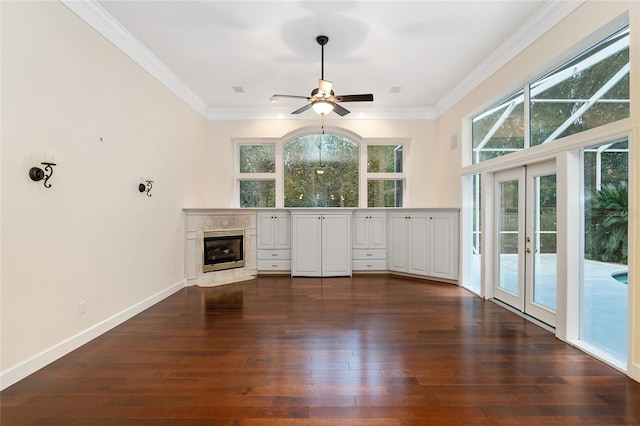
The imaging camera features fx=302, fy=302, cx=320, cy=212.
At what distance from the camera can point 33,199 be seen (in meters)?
2.33

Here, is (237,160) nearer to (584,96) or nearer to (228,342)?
(228,342)

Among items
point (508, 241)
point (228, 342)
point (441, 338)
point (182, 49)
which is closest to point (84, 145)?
point (182, 49)

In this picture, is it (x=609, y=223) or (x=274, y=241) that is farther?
(x=274, y=241)

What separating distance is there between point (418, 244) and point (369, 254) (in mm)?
924

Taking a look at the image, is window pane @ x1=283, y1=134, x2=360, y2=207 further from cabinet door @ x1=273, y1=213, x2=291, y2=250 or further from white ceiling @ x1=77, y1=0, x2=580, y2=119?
white ceiling @ x1=77, y1=0, x2=580, y2=119

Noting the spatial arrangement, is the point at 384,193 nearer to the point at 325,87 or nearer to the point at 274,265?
the point at 274,265

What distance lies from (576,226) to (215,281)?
16.1 feet

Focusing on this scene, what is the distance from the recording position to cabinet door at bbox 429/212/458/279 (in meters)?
5.05

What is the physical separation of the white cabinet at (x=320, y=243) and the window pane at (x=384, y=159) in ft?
4.40

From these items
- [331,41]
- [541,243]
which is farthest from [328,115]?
[541,243]

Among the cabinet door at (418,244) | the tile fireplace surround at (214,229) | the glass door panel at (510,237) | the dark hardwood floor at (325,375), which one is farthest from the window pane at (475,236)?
the tile fireplace surround at (214,229)

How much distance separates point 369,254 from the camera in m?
5.79

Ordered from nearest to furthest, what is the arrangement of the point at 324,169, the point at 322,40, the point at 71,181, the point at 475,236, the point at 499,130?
the point at 71,181 → the point at 322,40 → the point at 499,130 → the point at 475,236 → the point at 324,169

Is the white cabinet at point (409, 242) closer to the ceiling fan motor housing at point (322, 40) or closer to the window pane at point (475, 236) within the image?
the window pane at point (475, 236)
